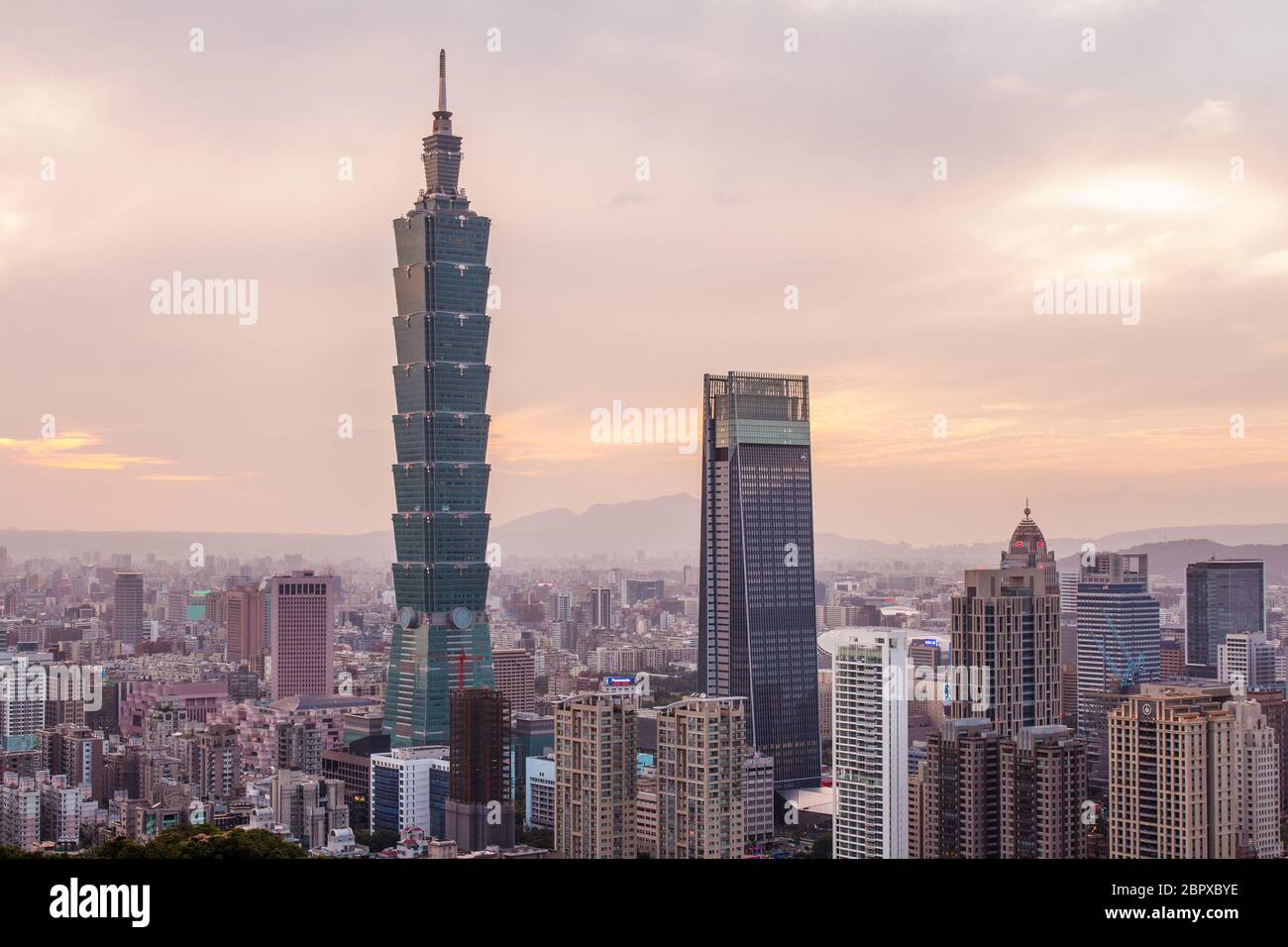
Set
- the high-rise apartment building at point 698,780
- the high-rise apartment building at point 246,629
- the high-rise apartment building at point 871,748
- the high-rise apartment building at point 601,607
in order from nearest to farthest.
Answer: the high-rise apartment building at point 698,780
the high-rise apartment building at point 871,748
the high-rise apartment building at point 601,607
the high-rise apartment building at point 246,629

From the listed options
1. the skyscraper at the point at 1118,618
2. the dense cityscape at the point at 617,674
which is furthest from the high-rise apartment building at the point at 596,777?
the skyscraper at the point at 1118,618

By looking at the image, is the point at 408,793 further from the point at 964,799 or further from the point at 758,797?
the point at 964,799

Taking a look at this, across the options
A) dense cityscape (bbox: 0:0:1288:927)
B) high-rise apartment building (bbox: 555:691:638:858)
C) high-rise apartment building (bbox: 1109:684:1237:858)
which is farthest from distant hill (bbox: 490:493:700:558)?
high-rise apartment building (bbox: 1109:684:1237:858)

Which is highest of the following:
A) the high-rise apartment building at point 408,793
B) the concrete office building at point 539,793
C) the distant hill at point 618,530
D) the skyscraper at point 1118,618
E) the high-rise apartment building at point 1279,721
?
the distant hill at point 618,530

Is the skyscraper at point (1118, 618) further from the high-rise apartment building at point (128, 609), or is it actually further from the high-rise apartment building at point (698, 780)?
the high-rise apartment building at point (128, 609)

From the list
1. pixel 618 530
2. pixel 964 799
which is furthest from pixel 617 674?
pixel 964 799
